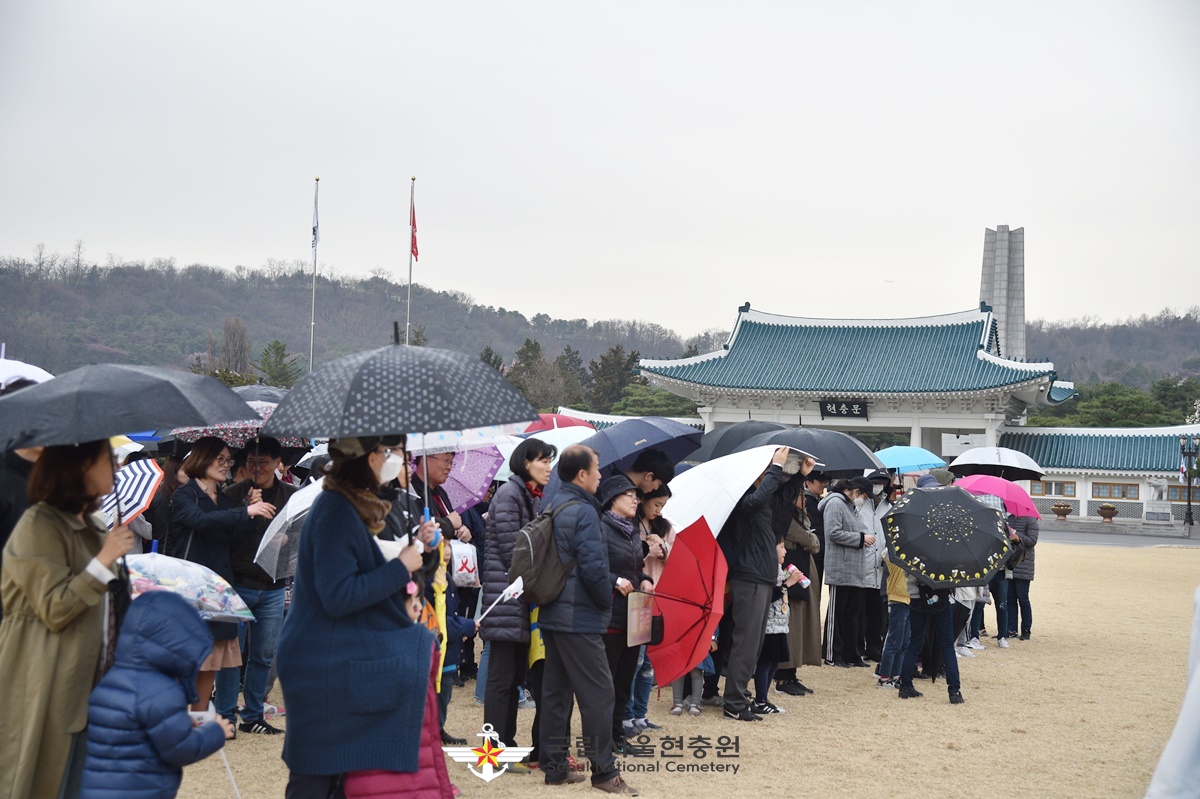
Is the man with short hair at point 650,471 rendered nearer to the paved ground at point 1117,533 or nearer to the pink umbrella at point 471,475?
the pink umbrella at point 471,475

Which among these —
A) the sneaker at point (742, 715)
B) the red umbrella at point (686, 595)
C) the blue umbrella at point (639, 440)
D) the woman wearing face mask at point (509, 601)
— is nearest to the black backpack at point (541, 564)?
the woman wearing face mask at point (509, 601)

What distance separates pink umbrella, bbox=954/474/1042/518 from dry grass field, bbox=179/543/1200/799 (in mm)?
1377

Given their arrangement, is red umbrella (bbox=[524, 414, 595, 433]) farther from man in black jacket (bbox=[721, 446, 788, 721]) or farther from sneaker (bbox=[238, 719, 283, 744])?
sneaker (bbox=[238, 719, 283, 744])

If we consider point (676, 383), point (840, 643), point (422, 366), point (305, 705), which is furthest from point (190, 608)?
point (676, 383)

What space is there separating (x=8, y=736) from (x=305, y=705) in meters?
0.84

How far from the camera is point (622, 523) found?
5.41m

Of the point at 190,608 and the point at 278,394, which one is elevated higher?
the point at 278,394

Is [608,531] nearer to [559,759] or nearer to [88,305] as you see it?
[559,759]

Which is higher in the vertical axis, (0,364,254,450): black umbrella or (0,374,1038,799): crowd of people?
(0,364,254,450): black umbrella

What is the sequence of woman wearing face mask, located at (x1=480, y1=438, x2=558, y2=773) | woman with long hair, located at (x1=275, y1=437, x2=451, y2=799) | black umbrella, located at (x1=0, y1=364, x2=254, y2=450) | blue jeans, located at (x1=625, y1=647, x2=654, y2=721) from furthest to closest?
blue jeans, located at (x1=625, y1=647, x2=654, y2=721) → woman wearing face mask, located at (x1=480, y1=438, x2=558, y2=773) → woman with long hair, located at (x1=275, y1=437, x2=451, y2=799) → black umbrella, located at (x1=0, y1=364, x2=254, y2=450)

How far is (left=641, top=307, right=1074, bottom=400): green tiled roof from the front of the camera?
3050 centimetres

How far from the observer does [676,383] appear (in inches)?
1281

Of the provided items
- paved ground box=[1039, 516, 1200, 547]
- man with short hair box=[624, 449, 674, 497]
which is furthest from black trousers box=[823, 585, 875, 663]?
paved ground box=[1039, 516, 1200, 547]

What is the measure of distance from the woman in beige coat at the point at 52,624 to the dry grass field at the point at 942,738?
1.89 m
